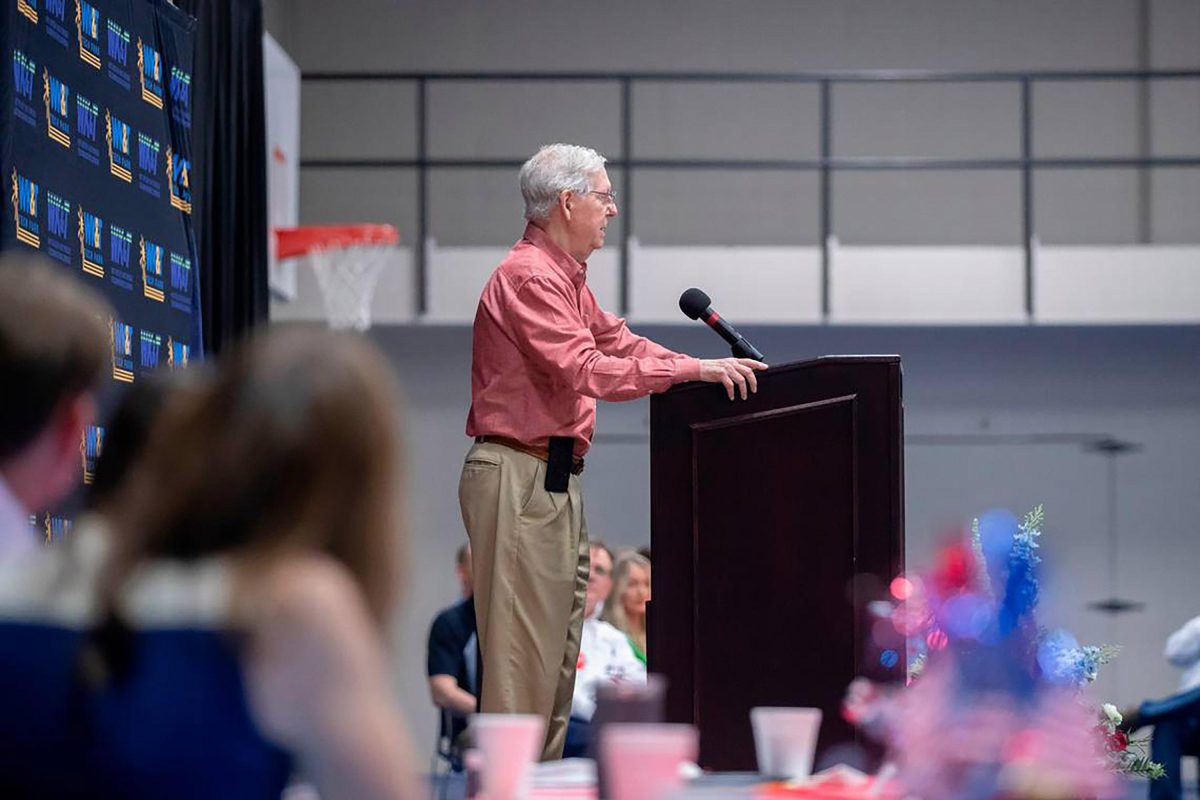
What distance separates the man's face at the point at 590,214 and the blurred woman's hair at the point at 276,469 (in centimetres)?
245

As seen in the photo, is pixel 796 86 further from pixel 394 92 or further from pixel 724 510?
pixel 724 510

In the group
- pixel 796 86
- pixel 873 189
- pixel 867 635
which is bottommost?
pixel 867 635

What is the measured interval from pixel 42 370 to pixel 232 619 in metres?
0.35

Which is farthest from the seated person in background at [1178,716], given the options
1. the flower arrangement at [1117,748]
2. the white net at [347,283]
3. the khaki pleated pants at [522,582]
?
the white net at [347,283]

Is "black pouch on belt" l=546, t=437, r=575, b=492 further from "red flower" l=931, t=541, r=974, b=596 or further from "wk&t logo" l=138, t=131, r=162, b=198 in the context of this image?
"red flower" l=931, t=541, r=974, b=596

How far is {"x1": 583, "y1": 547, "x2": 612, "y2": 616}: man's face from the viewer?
19.4 ft

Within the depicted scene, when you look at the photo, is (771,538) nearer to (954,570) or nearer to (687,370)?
(687,370)

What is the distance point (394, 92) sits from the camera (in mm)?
8773

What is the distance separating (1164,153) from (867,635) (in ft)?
21.5

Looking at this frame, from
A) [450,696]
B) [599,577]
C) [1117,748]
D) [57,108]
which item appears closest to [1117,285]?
[599,577]

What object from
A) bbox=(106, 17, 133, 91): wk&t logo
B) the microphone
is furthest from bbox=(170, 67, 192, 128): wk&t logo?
the microphone

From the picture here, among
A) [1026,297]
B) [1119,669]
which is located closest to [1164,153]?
[1026,297]

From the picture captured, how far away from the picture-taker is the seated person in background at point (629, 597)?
20.1 ft

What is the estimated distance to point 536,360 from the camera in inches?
134
